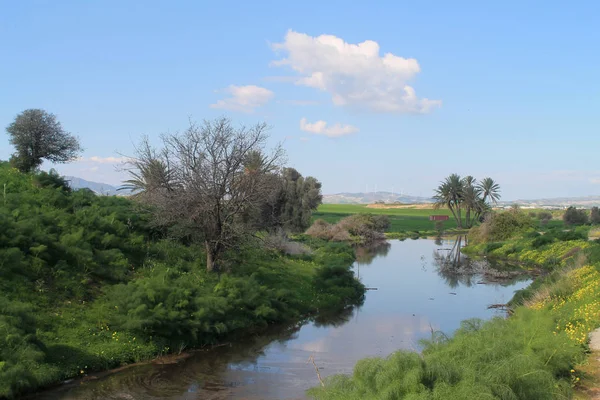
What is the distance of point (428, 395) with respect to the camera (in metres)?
8.61

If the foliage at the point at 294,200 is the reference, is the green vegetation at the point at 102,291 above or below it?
below

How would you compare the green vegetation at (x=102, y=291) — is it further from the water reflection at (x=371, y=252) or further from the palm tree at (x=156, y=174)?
the water reflection at (x=371, y=252)

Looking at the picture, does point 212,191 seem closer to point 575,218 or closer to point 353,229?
point 353,229

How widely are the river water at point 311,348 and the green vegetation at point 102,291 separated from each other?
89 centimetres

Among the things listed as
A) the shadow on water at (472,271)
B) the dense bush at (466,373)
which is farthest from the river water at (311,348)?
the dense bush at (466,373)

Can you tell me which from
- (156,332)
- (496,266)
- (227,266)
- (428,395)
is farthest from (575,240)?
(428,395)

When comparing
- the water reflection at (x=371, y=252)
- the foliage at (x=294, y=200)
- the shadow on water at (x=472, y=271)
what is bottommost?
the water reflection at (x=371, y=252)

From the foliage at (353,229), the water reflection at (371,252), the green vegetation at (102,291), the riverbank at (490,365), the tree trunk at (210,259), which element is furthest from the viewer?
the foliage at (353,229)

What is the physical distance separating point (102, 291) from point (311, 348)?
7.93 meters

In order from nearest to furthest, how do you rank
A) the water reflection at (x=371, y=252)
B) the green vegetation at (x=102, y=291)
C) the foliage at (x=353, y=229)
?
the green vegetation at (x=102, y=291)
the water reflection at (x=371, y=252)
the foliage at (x=353, y=229)

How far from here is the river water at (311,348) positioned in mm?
15109

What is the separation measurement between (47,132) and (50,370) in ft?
66.1

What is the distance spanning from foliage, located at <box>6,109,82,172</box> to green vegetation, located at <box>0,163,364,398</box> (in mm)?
2150

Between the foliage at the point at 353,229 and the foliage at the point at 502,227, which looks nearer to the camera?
the foliage at the point at 502,227
